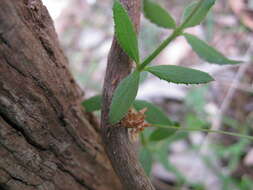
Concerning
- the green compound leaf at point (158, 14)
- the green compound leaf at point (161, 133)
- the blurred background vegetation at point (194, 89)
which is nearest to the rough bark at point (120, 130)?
the green compound leaf at point (158, 14)

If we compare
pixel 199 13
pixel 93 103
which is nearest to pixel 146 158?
pixel 93 103

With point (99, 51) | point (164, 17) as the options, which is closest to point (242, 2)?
point (99, 51)

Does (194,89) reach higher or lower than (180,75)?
higher

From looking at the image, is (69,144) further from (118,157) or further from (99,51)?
(99,51)

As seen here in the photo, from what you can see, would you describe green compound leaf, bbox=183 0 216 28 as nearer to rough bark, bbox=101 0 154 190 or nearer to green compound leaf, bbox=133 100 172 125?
rough bark, bbox=101 0 154 190

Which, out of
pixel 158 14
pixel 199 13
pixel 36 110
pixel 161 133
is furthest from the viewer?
pixel 161 133

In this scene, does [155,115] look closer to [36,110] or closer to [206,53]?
[206,53]
